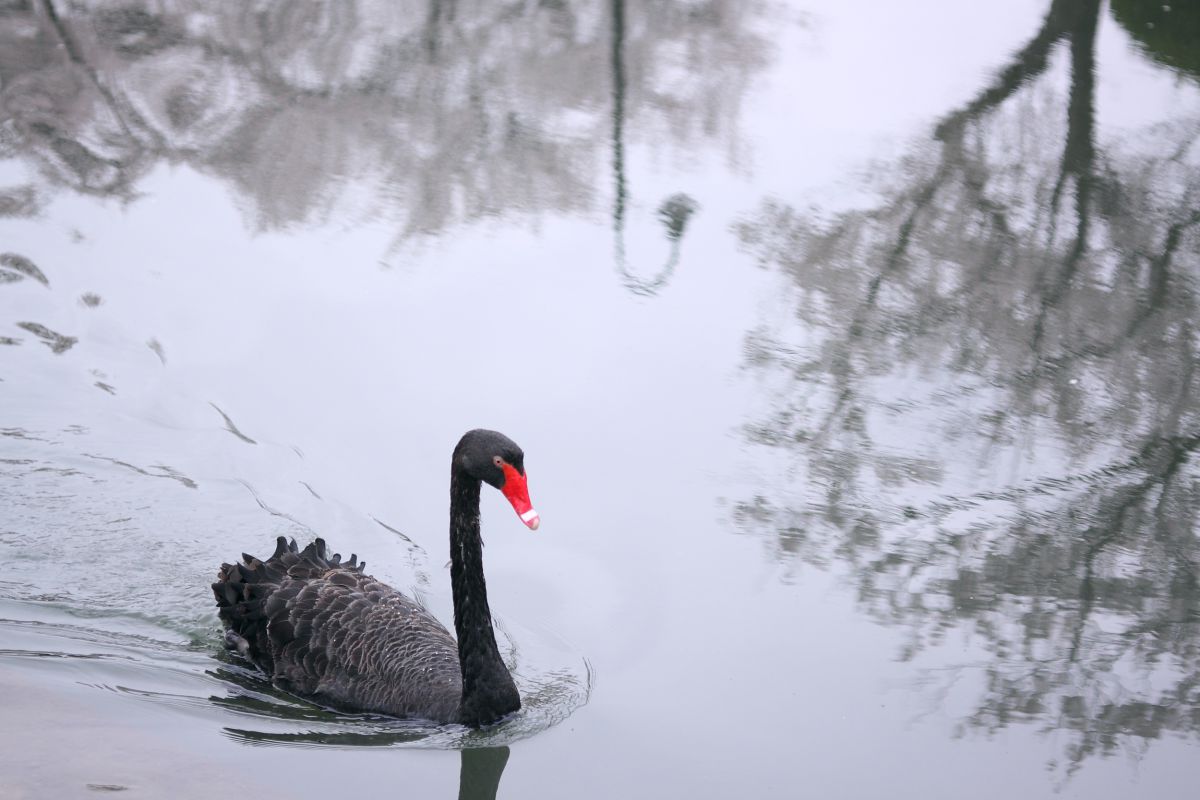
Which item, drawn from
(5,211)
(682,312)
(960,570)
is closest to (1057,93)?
(682,312)

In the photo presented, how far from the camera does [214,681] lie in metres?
4.58

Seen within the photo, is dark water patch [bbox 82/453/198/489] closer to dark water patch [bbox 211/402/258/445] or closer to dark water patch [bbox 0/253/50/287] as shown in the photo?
dark water patch [bbox 211/402/258/445]

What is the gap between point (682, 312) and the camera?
23.8 feet

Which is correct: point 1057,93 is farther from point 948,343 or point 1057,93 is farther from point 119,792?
point 119,792

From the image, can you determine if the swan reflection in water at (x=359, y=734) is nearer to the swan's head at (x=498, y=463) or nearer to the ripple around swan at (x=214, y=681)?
the ripple around swan at (x=214, y=681)

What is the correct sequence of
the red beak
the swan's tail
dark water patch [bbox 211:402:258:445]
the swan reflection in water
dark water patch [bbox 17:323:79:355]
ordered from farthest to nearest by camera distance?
dark water patch [bbox 17:323:79:355], dark water patch [bbox 211:402:258:445], the swan's tail, the swan reflection in water, the red beak

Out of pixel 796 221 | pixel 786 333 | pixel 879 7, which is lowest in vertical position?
pixel 786 333

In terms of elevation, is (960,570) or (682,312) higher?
(682,312)

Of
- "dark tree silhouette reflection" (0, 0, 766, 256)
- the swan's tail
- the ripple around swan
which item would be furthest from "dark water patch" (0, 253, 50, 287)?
the swan's tail

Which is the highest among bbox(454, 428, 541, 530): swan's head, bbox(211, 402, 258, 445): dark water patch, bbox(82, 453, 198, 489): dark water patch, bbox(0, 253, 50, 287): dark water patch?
bbox(0, 253, 50, 287): dark water patch

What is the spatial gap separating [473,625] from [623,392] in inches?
93.5

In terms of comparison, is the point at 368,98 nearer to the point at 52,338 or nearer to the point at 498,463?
the point at 52,338

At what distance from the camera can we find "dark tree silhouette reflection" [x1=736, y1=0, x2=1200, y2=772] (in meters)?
4.92

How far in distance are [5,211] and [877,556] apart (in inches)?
205
